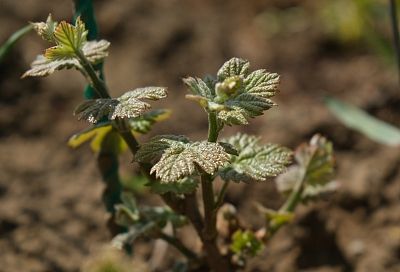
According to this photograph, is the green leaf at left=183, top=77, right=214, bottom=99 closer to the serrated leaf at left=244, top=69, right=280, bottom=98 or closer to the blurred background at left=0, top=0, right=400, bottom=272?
the serrated leaf at left=244, top=69, right=280, bottom=98

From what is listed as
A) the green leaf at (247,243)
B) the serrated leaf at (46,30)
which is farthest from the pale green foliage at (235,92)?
the green leaf at (247,243)

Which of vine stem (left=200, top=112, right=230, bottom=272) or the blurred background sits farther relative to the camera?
the blurred background

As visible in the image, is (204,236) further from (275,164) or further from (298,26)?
(298,26)

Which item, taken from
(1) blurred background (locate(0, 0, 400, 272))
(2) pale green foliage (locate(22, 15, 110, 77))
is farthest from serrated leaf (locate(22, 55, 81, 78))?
(1) blurred background (locate(0, 0, 400, 272))

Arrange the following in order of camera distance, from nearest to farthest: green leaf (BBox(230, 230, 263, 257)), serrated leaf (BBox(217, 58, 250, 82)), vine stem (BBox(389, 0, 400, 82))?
serrated leaf (BBox(217, 58, 250, 82)) → green leaf (BBox(230, 230, 263, 257)) → vine stem (BBox(389, 0, 400, 82))

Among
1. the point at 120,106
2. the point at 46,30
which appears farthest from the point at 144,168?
the point at 46,30

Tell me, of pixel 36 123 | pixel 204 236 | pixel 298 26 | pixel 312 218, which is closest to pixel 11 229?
pixel 36 123

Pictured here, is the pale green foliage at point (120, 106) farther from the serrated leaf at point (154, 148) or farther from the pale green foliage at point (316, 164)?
the pale green foliage at point (316, 164)

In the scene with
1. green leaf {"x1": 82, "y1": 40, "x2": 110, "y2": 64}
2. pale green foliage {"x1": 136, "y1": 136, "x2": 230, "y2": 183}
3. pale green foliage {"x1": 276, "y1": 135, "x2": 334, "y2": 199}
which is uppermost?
green leaf {"x1": 82, "y1": 40, "x2": 110, "y2": 64}
